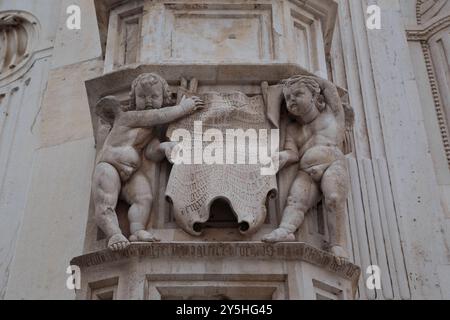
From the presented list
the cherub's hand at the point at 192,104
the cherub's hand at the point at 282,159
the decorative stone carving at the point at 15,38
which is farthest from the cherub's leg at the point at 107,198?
the decorative stone carving at the point at 15,38

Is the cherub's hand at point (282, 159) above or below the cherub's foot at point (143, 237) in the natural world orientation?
above

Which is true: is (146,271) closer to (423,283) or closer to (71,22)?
(423,283)

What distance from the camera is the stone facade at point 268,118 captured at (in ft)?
14.9

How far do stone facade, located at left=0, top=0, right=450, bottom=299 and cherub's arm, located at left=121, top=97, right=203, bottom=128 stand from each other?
233mm

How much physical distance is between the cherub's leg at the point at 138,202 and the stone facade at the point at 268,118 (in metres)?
0.07

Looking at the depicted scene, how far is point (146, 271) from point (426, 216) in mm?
2417

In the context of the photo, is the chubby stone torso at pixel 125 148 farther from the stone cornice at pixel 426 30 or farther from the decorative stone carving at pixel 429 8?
the decorative stone carving at pixel 429 8

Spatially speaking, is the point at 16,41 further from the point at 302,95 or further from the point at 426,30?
the point at 426,30

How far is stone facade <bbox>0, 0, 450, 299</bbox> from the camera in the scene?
454 centimetres

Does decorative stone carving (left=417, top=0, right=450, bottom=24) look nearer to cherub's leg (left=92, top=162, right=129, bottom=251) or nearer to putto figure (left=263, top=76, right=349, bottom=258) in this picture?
putto figure (left=263, top=76, right=349, bottom=258)

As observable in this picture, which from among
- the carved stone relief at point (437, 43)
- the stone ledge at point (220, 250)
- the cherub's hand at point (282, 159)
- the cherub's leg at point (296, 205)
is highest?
the carved stone relief at point (437, 43)
